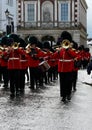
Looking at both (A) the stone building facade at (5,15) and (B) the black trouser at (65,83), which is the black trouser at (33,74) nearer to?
(B) the black trouser at (65,83)

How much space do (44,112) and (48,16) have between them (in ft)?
228

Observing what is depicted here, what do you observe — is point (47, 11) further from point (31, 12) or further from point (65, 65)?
point (65, 65)

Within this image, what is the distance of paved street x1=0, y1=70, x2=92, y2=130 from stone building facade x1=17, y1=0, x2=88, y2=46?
208 feet

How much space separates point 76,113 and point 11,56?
4.45 m

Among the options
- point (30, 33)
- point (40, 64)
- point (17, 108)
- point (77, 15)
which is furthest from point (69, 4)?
point (17, 108)

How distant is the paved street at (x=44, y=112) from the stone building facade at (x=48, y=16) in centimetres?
6340

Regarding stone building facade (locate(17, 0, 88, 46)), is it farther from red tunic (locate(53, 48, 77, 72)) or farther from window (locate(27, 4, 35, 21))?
red tunic (locate(53, 48, 77, 72))

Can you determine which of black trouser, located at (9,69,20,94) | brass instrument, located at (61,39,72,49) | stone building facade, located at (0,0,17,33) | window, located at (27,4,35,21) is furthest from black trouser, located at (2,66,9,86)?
window, located at (27,4,35,21)

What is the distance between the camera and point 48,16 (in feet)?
267

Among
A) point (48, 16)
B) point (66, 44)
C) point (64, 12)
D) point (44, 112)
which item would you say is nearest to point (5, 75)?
point (66, 44)

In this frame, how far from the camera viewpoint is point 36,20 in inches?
3216

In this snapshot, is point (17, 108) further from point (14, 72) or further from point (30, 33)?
point (30, 33)

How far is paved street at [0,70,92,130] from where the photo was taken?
415 inches

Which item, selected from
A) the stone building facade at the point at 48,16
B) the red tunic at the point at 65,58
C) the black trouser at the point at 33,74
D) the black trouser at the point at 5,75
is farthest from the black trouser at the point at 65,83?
the stone building facade at the point at 48,16
